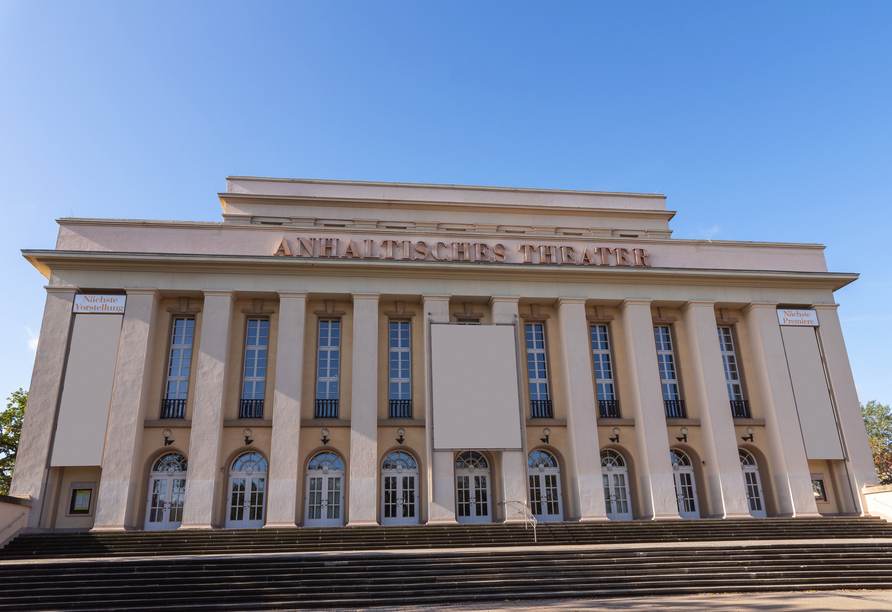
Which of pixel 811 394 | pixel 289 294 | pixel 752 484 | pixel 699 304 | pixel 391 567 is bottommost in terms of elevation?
pixel 391 567

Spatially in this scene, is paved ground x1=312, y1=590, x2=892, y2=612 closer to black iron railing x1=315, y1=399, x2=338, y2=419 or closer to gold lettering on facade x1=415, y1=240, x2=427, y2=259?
black iron railing x1=315, y1=399, x2=338, y2=419

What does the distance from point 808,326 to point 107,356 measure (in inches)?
964

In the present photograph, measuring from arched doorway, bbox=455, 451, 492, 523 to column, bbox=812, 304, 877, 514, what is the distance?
41.0ft

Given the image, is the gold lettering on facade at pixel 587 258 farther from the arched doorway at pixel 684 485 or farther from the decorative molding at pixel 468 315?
the arched doorway at pixel 684 485

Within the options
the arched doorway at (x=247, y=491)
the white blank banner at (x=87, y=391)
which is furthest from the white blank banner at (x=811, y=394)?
the white blank banner at (x=87, y=391)

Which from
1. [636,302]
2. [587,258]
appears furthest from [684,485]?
[587,258]

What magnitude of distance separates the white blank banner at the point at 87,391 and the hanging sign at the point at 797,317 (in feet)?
76.2

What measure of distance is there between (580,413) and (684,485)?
15.5 feet

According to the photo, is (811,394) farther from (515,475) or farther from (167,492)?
(167,492)

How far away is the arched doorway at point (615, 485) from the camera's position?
19998 mm

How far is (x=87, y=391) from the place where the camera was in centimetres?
1831

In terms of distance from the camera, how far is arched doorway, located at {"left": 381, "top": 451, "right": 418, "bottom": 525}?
19.0m

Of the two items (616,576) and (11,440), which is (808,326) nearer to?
(616,576)

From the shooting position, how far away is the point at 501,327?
20438mm
